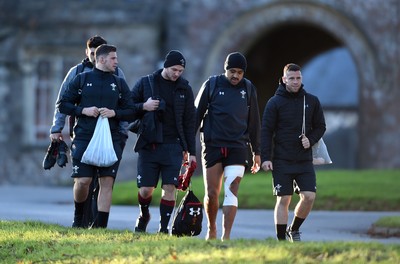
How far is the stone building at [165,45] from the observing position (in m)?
27.0

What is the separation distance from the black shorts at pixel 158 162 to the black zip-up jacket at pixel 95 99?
0.36 metres

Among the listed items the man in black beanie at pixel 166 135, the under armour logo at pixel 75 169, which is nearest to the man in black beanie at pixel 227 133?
the man in black beanie at pixel 166 135

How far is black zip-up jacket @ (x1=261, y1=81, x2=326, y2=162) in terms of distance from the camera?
500 inches

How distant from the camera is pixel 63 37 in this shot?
29172 millimetres

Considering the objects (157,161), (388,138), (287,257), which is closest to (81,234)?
(157,161)

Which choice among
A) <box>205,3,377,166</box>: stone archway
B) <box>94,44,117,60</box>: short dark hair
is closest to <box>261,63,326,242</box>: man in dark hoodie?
<box>94,44,117,60</box>: short dark hair

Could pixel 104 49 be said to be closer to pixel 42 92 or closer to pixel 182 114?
pixel 182 114

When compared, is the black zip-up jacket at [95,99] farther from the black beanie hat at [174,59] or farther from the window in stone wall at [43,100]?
the window in stone wall at [43,100]

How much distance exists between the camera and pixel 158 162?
1295 cm

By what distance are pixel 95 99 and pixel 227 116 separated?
1.31m

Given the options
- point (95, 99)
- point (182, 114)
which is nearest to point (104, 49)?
point (95, 99)

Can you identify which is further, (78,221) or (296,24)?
(296,24)

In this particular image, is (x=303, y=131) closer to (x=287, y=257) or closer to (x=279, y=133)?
(x=279, y=133)

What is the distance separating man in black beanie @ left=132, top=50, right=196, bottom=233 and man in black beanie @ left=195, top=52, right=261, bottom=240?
160 millimetres
